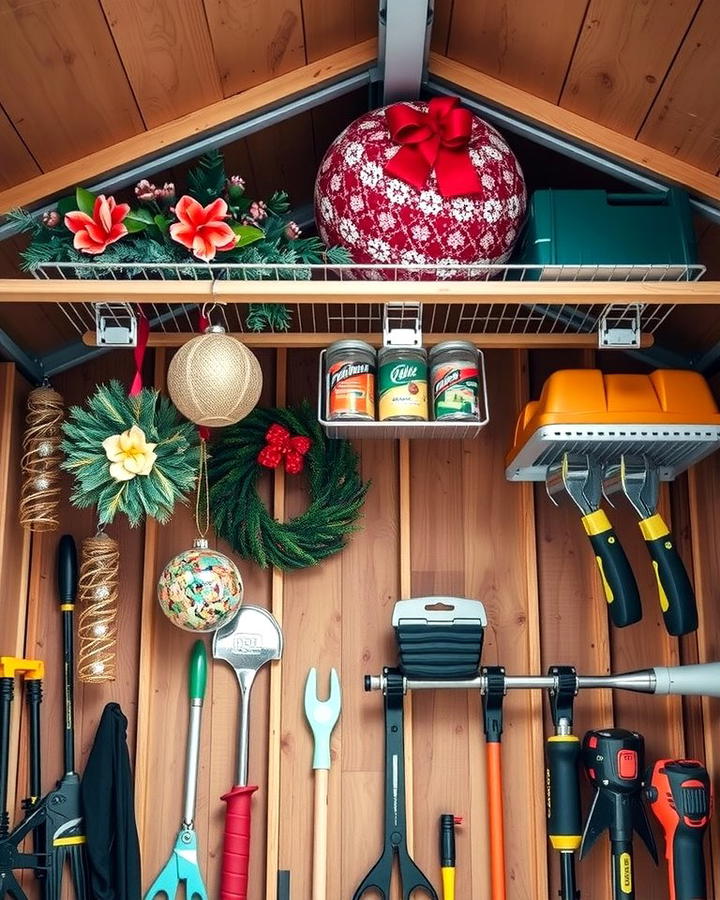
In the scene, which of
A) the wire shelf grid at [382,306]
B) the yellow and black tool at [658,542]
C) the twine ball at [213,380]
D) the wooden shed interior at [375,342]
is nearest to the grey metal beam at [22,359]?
the wooden shed interior at [375,342]

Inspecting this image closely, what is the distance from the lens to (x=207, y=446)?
8.19 ft

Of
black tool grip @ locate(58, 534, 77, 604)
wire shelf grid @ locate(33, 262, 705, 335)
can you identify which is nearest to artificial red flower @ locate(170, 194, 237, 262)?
wire shelf grid @ locate(33, 262, 705, 335)

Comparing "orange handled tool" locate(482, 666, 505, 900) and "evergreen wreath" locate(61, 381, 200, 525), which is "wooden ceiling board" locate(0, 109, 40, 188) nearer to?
"evergreen wreath" locate(61, 381, 200, 525)

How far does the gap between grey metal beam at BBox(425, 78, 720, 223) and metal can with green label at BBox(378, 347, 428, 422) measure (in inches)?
20.0

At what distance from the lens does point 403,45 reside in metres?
2.06

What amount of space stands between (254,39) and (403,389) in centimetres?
75

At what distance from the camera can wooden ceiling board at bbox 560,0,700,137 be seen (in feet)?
6.00

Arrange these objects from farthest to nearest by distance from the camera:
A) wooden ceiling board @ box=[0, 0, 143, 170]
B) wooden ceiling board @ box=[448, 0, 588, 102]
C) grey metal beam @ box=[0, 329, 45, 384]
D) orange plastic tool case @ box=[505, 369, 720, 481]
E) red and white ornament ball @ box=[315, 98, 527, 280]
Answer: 1. grey metal beam @ box=[0, 329, 45, 384]
2. orange plastic tool case @ box=[505, 369, 720, 481]
3. red and white ornament ball @ box=[315, 98, 527, 280]
4. wooden ceiling board @ box=[448, 0, 588, 102]
5. wooden ceiling board @ box=[0, 0, 143, 170]

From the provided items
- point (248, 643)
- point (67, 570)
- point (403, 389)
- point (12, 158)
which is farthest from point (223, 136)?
point (248, 643)

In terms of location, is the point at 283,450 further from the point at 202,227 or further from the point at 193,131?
the point at 193,131

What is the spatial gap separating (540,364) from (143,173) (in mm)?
1086

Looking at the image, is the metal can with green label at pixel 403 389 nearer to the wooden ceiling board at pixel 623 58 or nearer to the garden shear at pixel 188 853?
the wooden ceiling board at pixel 623 58

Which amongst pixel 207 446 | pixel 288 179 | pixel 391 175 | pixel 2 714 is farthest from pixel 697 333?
pixel 2 714

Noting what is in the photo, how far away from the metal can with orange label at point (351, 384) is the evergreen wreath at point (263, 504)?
264 mm
